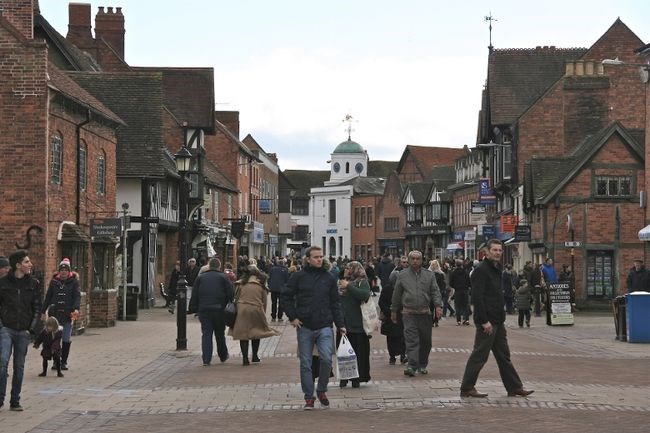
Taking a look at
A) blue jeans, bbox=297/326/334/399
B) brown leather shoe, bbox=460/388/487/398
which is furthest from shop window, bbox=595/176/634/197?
blue jeans, bbox=297/326/334/399

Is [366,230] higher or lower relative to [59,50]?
lower

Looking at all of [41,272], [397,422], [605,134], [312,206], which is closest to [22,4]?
[41,272]

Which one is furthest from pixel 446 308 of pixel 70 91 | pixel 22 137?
pixel 22 137

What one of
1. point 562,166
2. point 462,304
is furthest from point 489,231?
point 462,304

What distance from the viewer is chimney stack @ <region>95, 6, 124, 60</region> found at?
2115 inches

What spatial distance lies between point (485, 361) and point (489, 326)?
410 mm

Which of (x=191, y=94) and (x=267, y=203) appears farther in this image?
(x=267, y=203)

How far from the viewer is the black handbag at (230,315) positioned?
21.0 meters

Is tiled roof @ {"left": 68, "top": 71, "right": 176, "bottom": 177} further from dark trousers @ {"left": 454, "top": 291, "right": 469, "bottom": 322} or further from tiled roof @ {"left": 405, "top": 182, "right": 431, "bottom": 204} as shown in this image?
tiled roof @ {"left": 405, "top": 182, "right": 431, "bottom": 204}

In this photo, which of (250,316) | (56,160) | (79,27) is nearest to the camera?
(250,316)

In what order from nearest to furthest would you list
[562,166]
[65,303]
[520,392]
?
[520,392] < [65,303] < [562,166]

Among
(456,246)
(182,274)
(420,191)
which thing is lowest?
(182,274)

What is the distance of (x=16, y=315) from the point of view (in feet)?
46.5

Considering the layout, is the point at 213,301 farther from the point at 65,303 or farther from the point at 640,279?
the point at 640,279
